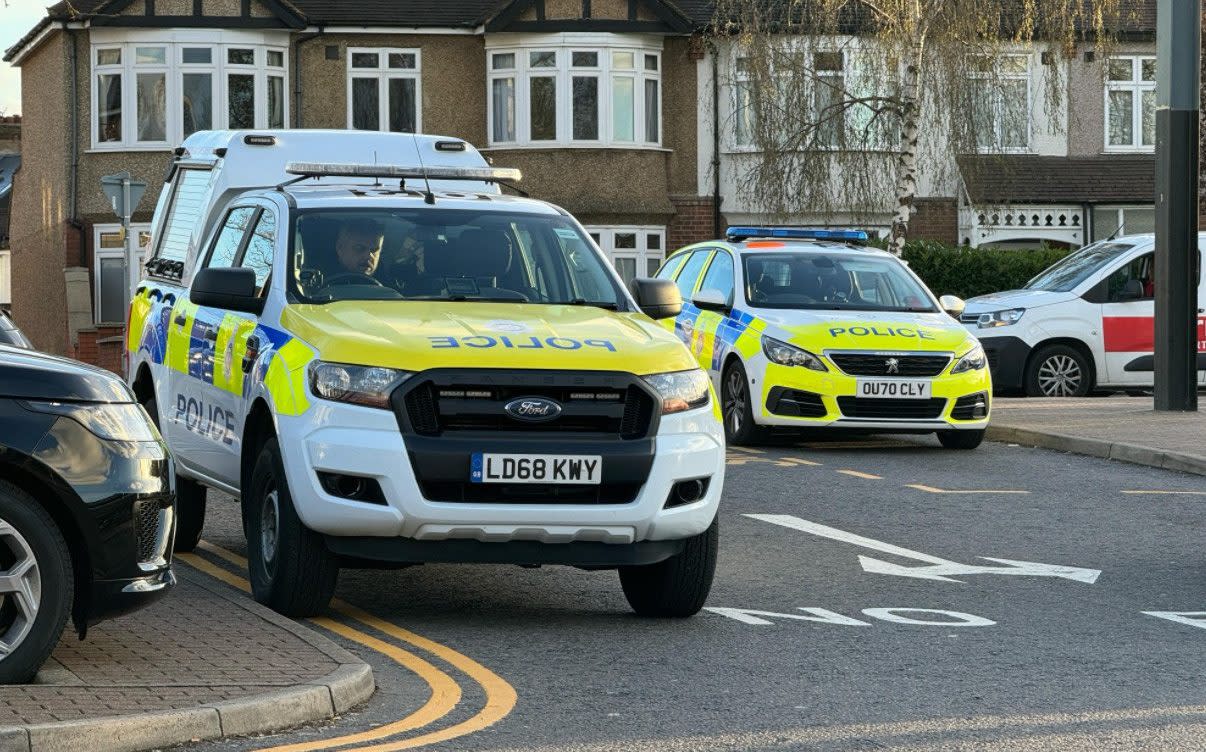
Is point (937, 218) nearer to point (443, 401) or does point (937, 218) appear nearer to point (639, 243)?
point (639, 243)

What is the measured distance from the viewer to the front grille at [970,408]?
650 inches

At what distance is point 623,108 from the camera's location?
3931 cm

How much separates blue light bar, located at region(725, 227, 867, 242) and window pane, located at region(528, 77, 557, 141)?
65.3ft

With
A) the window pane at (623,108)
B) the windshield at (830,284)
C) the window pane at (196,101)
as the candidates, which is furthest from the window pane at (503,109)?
the windshield at (830,284)

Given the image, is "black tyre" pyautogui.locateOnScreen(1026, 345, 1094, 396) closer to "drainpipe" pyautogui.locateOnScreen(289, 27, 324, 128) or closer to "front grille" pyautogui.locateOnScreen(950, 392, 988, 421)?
"front grille" pyautogui.locateOnScreen(950, 392, 988, 421)

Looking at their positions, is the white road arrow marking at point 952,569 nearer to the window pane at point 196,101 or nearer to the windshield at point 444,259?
the windshield at point 444,259

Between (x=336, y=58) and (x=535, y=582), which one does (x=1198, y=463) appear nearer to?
(x=535, y=582)

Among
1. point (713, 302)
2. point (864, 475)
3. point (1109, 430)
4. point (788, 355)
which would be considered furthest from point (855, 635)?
point (1109, 430)

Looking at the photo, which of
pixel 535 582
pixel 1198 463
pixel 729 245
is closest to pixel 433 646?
pixel 535 582

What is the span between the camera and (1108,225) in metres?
40.7

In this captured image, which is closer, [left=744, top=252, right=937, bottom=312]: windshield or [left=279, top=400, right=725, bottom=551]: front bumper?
[left=279, top=400, right=725, bottom=551]: front bumper

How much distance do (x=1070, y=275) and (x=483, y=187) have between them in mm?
13194

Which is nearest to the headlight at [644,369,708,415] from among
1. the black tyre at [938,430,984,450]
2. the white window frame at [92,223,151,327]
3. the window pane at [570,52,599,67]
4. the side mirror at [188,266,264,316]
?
the side mirror at [188,266,264,316]

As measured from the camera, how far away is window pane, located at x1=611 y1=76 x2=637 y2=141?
3916 cm
